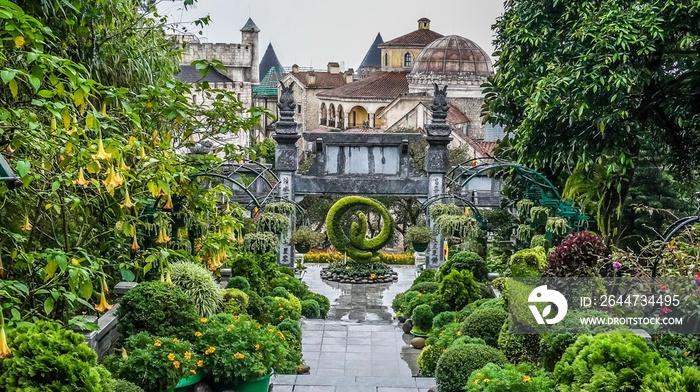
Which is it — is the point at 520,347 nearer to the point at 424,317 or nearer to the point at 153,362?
the point at 153,362

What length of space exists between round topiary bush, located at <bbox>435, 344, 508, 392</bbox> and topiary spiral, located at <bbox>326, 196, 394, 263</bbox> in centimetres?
1635

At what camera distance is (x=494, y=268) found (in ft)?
84.7

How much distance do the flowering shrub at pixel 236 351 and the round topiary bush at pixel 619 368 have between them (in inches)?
150

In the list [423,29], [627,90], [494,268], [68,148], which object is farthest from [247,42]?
[68,148]

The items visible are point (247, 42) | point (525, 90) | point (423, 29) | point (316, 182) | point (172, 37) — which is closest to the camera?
point (172, 37)

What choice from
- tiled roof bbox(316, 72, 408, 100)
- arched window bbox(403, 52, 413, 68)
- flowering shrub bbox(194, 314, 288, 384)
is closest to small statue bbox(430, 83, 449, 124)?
flowering shrub bbox(194, 314, 288, 384)

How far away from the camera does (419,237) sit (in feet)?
100

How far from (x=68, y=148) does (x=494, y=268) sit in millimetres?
17433

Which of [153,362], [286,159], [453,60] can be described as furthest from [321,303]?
[453,60]

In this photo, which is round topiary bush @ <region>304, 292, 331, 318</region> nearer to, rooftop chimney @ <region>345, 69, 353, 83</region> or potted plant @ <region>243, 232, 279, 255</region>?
potted plant @ <region>243, 232, 279, 255</region>

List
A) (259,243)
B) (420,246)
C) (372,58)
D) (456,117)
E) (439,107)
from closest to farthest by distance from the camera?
(259,243) → (420,246) → (439,107) → (456,117) → (372,58)

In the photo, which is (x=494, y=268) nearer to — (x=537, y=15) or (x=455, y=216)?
(x=455, y=216)

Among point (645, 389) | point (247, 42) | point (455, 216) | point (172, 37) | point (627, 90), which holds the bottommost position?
point (645, 389)
